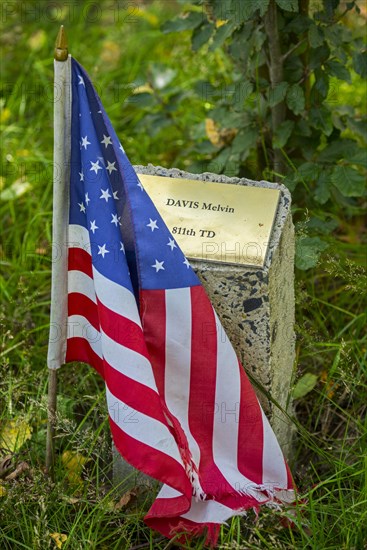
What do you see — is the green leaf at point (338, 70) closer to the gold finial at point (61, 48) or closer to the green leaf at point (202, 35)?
the green leaf at point (202, 35)

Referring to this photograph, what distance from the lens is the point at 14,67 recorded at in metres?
4.21

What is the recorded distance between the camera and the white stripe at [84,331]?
2242 mm

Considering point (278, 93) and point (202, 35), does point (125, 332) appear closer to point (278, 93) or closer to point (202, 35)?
point (278, 93)

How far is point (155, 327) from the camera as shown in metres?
2.06

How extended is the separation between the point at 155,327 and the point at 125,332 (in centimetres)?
9

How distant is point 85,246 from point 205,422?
1.84 ft

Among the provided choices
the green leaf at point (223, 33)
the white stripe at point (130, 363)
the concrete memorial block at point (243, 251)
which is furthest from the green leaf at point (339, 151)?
the white stripe at point (130, 363)

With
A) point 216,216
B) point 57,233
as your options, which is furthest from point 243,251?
point 57,233

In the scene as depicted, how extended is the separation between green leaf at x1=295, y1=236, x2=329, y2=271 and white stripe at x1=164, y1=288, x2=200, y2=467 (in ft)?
1.77

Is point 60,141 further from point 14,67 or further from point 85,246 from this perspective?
point 14,67

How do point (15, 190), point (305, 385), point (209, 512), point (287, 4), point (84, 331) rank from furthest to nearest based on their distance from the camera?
point (15, 190) → point (305, 385) → point (287, 4) → point (84, 331) → point (209, 512)

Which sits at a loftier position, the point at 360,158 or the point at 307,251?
the point at 360,158

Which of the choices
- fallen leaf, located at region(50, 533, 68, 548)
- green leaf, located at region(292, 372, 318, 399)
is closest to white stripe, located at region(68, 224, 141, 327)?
fallen leaf, located at region(50, 533, 68, 548)

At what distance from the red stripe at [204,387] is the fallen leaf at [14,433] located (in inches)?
23.0
